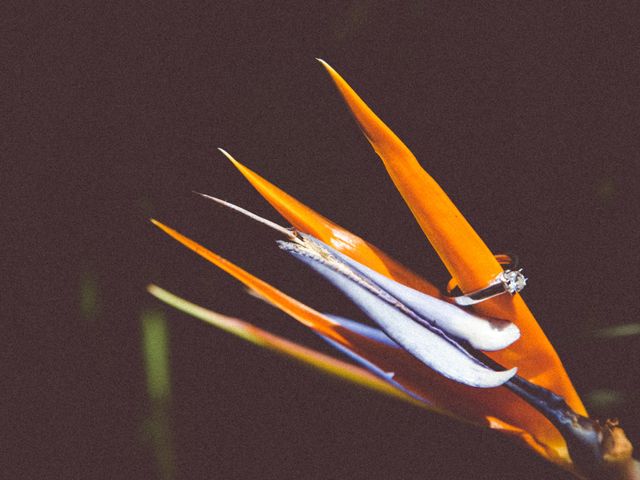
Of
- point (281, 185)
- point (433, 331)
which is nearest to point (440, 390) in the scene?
point (433, 331)

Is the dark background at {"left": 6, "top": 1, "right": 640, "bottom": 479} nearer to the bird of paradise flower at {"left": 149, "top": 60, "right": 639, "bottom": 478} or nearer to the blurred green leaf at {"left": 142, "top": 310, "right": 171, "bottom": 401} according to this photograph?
the blurred green leaf at {"left": 142, "top": 310, "right": 171, "bottom": 401}

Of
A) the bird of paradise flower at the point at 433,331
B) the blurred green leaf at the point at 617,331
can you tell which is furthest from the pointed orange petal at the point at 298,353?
the blurred green leaf at the point at 617,331

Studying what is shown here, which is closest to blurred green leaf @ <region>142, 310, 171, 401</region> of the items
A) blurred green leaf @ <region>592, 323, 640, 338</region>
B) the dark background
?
the dark background

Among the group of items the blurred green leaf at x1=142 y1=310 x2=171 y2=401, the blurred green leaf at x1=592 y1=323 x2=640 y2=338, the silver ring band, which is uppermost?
the blurred green leaf at x1=592 y1=323 x2=640 y2=338

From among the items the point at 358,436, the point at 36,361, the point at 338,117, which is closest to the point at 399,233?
the point at 338,117

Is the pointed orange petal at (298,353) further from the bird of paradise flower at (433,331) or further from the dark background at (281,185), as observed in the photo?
the dark background at (281,185)

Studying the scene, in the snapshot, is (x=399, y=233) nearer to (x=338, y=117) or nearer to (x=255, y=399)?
(x=338, y=117)
